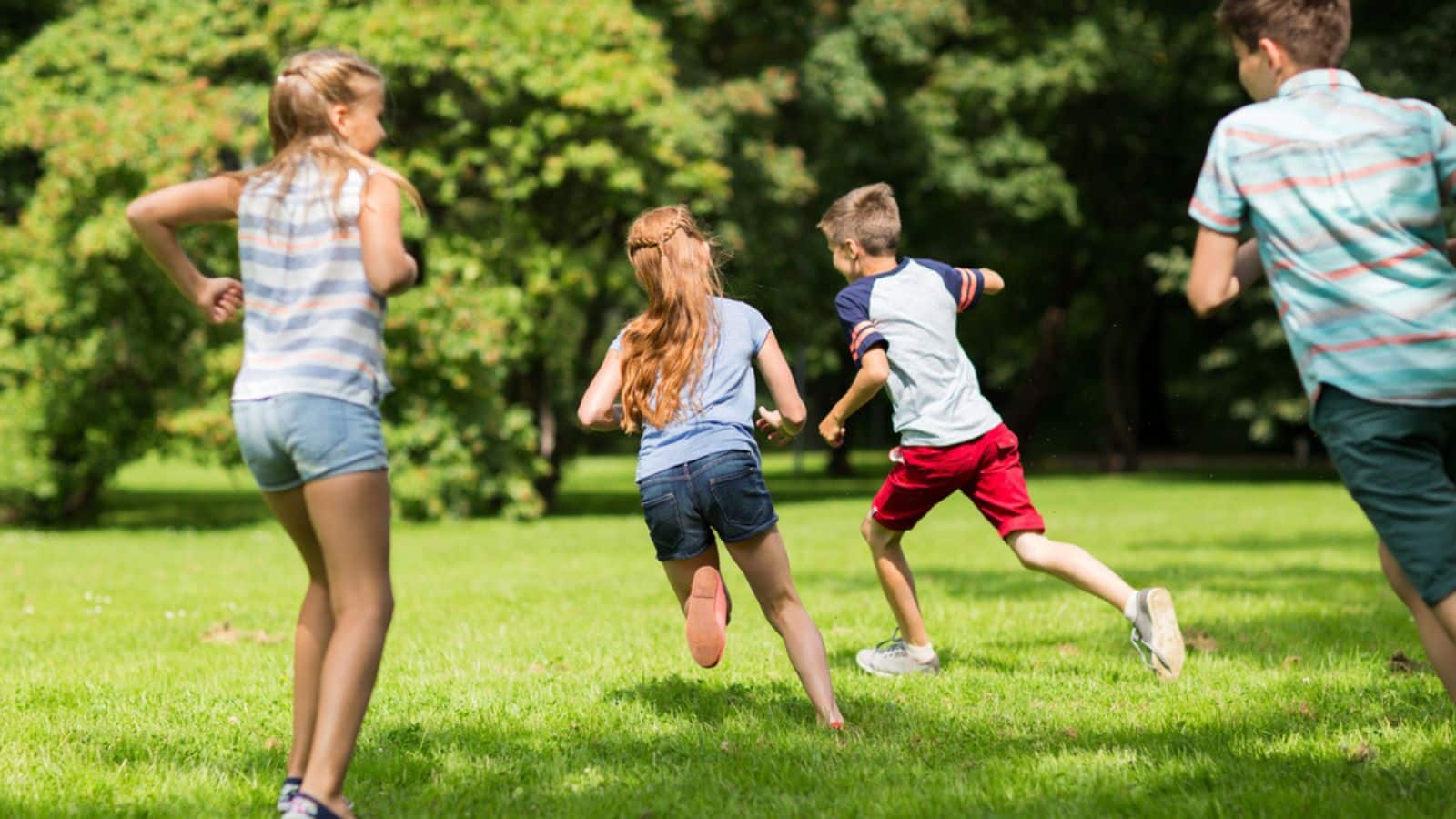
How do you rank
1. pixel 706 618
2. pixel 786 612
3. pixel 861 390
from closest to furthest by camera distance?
pixel 706 618 < pixel 786 612 < pixel 861 390

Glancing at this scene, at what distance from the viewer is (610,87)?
19.3m

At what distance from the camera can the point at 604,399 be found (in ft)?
16.0

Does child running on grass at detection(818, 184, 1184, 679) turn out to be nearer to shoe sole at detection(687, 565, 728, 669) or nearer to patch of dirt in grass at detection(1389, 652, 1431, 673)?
patch of dirt in grass at detection(1389, 652, 1431, 673)

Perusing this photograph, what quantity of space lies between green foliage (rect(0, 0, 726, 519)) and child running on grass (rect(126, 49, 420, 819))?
50.5ft

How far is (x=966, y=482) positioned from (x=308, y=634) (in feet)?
10.1

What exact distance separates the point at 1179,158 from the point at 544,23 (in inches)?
729

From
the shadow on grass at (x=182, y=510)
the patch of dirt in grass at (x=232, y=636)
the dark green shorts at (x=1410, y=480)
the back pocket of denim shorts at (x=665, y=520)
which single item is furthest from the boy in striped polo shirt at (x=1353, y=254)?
the shadow on grass at (x=182, y=510)

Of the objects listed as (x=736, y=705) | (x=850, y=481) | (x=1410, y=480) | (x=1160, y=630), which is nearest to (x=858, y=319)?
(x=736, y=705)

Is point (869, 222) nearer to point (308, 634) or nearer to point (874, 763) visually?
point (874, 763)

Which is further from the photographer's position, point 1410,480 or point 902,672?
point 902,672

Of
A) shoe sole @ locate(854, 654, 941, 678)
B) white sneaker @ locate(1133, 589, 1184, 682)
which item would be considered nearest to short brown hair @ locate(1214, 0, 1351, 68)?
white sneaker @ locate(1133, 589, 1184, 682)

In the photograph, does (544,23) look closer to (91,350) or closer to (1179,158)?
Result: (91,350)

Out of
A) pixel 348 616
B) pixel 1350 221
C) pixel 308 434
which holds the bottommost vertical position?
pixel 348 616

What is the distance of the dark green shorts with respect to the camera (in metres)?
3.46
